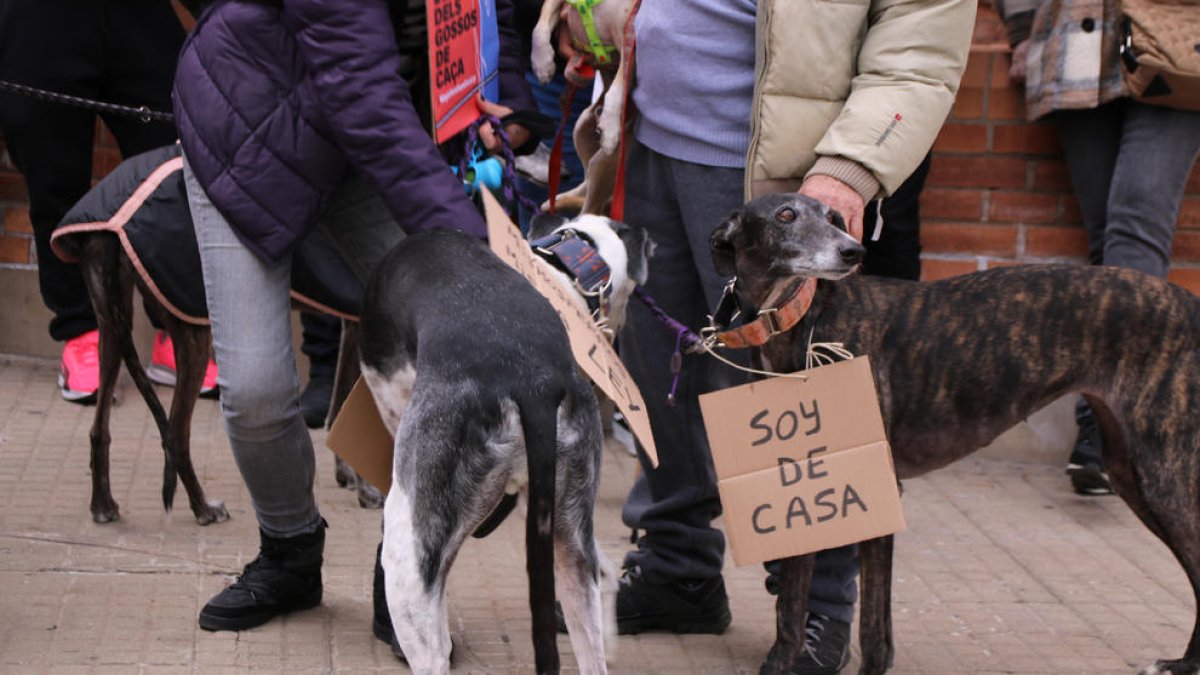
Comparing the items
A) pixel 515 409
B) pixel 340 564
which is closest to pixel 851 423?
pixel 515 409

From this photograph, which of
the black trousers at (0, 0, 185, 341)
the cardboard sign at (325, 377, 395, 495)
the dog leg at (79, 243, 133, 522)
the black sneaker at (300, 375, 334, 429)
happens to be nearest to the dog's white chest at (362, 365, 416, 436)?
the cardboard sign at (325, 377, 395, 495)

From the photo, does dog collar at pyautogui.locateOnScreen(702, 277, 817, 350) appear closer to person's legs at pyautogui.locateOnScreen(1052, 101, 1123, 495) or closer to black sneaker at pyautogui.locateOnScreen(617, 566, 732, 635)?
black sneaker at pyautogui.locateOnScreen(617, 566, 732, 635)

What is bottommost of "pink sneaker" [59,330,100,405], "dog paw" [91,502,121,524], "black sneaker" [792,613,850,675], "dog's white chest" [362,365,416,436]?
"pink sneaker" [59,330,100,405]

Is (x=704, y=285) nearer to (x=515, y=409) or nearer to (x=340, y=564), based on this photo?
(x=515, y=409)

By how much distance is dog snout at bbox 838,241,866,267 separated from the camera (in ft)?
10.9

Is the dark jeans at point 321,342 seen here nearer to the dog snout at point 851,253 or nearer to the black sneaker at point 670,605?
the black sneaker at point 670,605

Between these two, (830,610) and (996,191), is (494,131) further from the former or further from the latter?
(996,191)

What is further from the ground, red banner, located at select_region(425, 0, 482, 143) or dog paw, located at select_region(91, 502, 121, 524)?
red banner, located at select_region(425, 0, 482, 143)

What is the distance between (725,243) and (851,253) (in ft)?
1.16

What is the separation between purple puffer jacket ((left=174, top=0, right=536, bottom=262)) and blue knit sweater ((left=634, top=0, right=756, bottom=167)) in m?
0.63

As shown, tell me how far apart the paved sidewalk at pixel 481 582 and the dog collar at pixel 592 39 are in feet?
5.19

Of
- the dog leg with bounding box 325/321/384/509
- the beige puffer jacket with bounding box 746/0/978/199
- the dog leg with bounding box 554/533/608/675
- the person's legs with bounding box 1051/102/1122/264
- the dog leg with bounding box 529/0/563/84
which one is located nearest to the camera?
the dog leg with bounding box 554/533/608/675

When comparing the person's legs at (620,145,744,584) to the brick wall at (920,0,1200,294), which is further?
the brick wall at (920,0,1200,294)

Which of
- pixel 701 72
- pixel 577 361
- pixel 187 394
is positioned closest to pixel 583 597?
pixel 577 361
